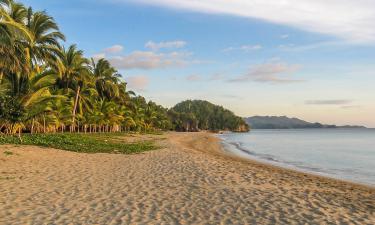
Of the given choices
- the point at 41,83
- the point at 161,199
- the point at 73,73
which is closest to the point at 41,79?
the point at 41,83

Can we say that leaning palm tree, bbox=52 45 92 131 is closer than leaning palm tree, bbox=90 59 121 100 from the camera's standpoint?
Yes

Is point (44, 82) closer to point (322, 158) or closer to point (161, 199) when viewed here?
point (161, 199)

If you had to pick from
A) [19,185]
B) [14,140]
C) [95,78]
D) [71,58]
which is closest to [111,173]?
[19,185]

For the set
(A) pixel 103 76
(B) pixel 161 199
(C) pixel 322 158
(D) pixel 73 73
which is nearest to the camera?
(B) pixel 161 199

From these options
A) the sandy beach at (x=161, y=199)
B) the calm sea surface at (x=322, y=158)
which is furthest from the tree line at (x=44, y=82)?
the calm sea surface at (x=322, y=158)

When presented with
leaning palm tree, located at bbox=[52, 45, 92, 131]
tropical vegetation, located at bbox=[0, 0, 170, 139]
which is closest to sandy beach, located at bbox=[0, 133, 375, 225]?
tropical vegetation, located at bbox=[0, 0, 170, 139]

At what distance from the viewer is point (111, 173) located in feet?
46.8

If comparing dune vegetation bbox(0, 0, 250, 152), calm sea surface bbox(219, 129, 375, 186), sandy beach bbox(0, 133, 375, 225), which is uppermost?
dune vegetation bbox(0, 0, 250, 152)

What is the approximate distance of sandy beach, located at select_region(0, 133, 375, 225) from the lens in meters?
7.80

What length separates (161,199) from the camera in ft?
31.6

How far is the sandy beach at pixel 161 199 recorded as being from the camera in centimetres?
780

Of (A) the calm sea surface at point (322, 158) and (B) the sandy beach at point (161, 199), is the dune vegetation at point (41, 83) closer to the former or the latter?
(B) the sandy beach at point (161, 199)

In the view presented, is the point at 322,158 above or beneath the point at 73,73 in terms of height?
beneath

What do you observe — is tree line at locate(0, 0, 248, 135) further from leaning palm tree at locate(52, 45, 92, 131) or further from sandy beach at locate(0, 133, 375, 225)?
sandy beach at locate(0, 133, 375, 225)
